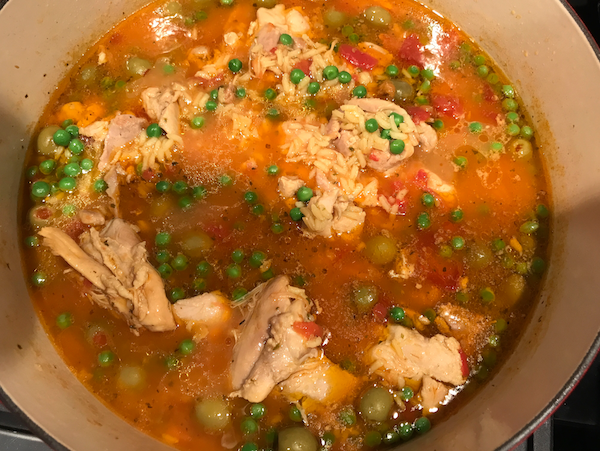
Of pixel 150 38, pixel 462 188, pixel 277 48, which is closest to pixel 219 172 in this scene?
pixel 277 48

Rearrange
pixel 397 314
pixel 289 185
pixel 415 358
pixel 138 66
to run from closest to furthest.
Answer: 1. pixel 415 358
2. pixel 397 314
3. pixel 289 185
4. pixel 138 66

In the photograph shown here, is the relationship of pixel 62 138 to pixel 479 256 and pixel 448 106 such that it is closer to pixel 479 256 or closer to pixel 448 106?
pixel 448 106

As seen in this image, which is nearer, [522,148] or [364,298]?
[364,298]

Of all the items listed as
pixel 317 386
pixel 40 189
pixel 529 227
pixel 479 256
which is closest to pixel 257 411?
pixel 317 386

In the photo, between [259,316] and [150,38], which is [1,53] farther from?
[259,316]

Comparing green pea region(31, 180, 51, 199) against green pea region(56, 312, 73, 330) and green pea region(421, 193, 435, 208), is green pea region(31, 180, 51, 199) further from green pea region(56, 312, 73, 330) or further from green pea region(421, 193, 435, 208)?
green pea region(421, 193, 435, 208)

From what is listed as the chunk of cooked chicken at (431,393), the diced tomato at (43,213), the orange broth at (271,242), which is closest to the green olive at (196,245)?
the orange broth at (271,242)

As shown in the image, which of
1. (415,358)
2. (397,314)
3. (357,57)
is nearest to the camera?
(415,358)
